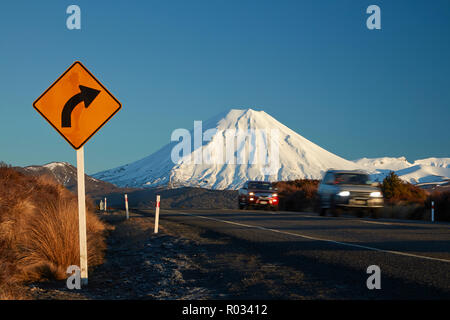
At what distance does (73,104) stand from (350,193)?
12.8 m

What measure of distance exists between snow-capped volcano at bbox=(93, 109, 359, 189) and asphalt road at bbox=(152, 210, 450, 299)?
10858 centimetres

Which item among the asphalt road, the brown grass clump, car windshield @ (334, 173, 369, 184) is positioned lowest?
the asphalt road

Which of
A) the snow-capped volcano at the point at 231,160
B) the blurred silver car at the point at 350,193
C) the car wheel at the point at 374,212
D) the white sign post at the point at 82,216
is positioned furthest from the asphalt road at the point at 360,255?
the snow-capped volcano at the point at 231,160

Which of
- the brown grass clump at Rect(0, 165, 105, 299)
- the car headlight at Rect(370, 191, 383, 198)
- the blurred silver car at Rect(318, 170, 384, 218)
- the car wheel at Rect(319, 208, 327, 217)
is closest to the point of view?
the brown grass clump at Rect(0, 165, 105, 299)

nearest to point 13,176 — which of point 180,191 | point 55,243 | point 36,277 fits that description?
point 55,243

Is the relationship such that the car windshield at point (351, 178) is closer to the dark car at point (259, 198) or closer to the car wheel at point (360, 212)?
the car wheel at point (360, 212)

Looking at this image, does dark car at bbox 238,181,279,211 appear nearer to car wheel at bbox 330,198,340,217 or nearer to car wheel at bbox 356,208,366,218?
car wheel at bbox 330,198,340,217

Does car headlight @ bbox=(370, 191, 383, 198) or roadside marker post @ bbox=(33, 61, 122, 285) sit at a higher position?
roadside marker post @ bbox=(33, 61, 122, 285)

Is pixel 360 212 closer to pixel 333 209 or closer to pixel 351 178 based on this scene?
pixel 333 209

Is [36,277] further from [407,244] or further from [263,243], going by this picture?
[407,244]

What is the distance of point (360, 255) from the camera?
7805mm

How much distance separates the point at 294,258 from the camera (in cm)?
781

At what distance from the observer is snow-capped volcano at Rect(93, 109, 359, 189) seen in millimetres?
133625

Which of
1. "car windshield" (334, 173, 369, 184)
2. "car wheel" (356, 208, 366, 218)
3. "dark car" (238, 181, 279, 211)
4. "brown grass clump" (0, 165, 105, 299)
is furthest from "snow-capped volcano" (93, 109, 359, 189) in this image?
"brown grass clump" (0, 165, 105, 299)
